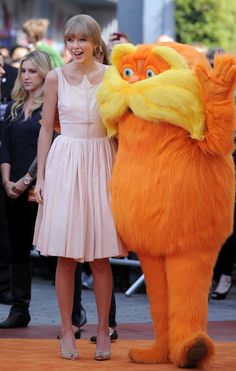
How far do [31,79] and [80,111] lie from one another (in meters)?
1.50

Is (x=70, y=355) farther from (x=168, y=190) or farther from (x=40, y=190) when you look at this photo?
(x=168, y=190)

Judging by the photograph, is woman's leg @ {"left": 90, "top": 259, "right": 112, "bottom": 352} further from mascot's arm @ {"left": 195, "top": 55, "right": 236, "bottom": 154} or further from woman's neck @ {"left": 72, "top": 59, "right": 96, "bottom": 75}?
woman's neck @ {"left": 72, "top": 59, "right": 96, "bottom": 75}

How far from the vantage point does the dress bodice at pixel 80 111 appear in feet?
20.4

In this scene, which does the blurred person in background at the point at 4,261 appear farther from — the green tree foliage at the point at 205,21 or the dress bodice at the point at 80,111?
the green tree foliage at the point at 205,21

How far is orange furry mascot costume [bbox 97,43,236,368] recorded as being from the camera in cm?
571

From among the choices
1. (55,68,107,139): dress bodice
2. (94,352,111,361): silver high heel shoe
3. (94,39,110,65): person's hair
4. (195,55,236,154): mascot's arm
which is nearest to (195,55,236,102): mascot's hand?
(195,55,236,154): mascot's arm

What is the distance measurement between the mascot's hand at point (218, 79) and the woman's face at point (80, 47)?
2.71 ft

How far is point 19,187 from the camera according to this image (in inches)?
291

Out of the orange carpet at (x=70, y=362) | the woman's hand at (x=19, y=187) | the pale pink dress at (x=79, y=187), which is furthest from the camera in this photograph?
the woman's hand at (x=19, y=187)

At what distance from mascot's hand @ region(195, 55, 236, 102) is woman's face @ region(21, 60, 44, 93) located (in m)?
2.18

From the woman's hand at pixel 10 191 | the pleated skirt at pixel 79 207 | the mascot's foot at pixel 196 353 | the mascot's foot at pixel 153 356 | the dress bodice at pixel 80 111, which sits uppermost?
the dress bodice at pixel 80 111

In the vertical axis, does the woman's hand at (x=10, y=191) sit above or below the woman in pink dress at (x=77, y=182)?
below

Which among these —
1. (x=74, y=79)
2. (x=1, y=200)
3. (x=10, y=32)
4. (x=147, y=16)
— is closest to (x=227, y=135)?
(x=74, y=79)

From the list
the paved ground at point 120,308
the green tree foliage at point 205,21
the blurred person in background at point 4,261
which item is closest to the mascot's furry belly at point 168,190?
the paved ground at point 120,308
